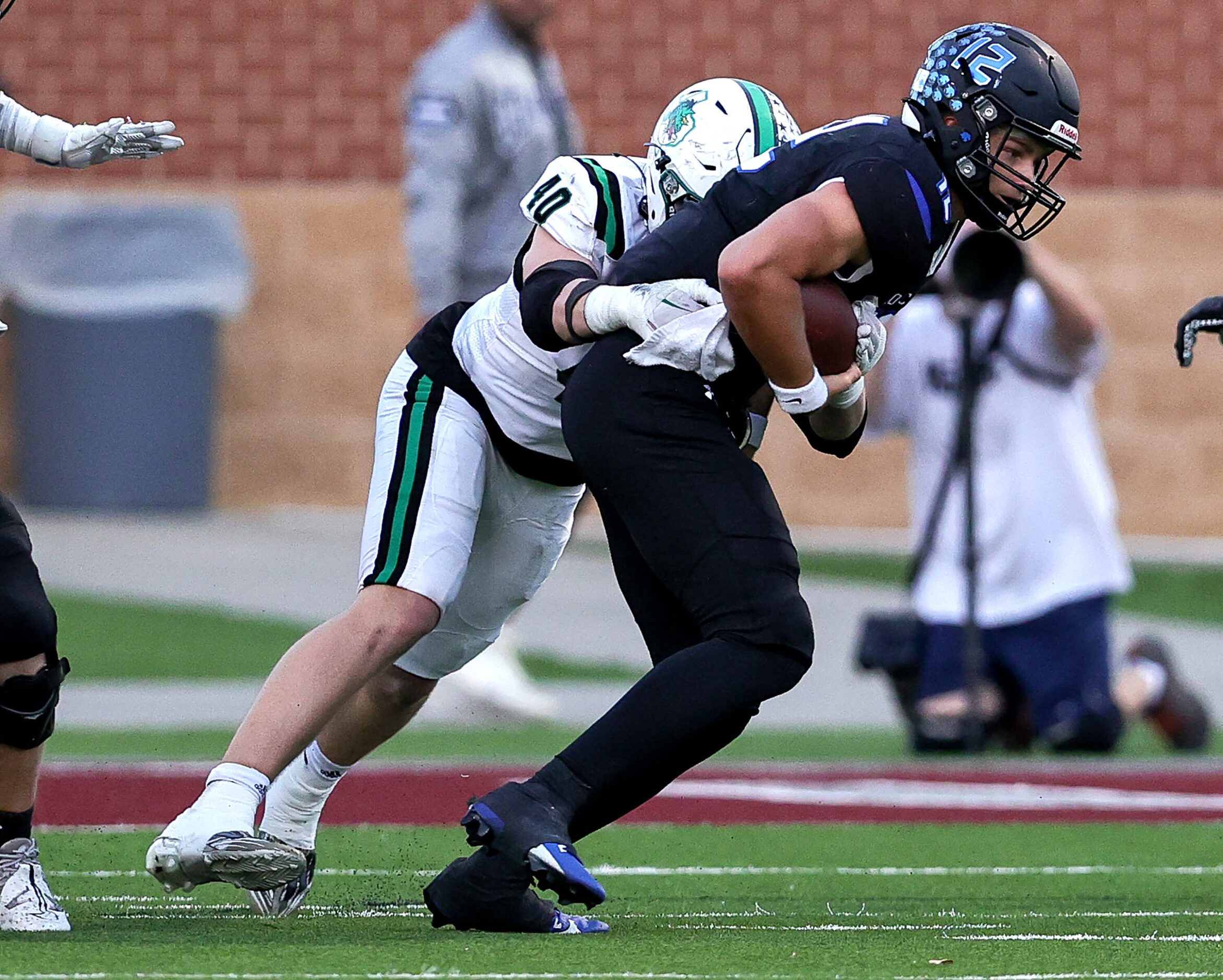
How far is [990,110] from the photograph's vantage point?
4.49 m

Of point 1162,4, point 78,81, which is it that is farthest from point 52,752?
point 1162,4

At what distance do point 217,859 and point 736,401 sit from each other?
4.06ft

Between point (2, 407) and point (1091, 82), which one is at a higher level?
point (1091, 82)

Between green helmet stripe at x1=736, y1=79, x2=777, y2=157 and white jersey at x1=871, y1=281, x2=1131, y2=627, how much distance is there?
3897mm

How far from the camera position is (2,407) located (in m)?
13.9

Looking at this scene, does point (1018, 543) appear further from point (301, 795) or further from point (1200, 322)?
point (301, 795)

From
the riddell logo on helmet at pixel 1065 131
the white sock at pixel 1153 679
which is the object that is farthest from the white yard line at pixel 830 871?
the white sock at pixel 1153 679

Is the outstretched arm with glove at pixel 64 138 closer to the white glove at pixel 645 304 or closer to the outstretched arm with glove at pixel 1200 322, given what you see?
the white glove at pixel 645 304

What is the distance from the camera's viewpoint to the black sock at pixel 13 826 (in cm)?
459

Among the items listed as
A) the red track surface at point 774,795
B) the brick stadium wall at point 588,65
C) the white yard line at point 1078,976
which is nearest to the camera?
the white yard line at point 1078,976

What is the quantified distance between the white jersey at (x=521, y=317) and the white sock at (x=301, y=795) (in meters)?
0.78

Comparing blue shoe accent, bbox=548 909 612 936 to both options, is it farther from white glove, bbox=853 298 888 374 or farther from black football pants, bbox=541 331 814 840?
white glove, bbox=853 298 888 374

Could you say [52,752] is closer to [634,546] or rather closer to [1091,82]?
[634,546]

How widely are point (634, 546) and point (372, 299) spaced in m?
9.69
